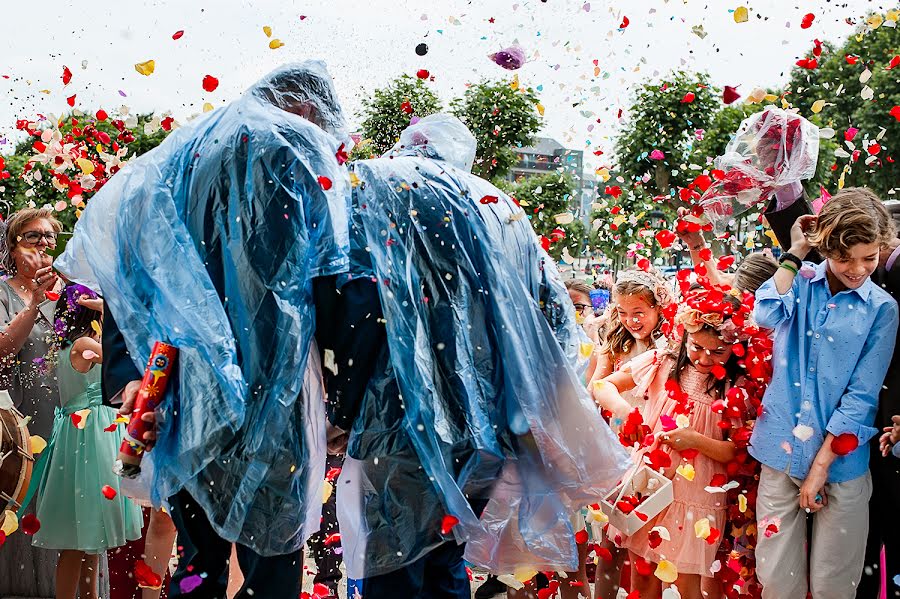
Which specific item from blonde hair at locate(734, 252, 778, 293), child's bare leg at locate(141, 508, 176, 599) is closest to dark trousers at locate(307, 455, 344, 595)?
child's bare leg at locate(141, 508, 176, 599)

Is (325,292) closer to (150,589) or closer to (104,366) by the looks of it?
(104,366)

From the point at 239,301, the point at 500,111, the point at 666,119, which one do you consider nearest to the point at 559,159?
the point at 239,301

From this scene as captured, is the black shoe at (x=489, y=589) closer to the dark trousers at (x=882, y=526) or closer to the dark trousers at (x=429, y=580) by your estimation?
the dark trousers at (x=882, y=526)

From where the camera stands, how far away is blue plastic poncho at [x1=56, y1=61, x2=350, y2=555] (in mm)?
2133

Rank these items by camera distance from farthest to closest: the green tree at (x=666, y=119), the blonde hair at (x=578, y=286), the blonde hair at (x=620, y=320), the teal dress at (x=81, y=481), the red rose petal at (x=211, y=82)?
1. the green tree at (x=666, y=119)
2. the blonde hair at (x=578, y=286)
3. the blonde hair at (x=620, y=320)
4. the teal dress at (x=81, y=481)
5. the red rose petal at (x=211, y=82)

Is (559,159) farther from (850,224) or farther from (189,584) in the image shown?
(189,584)

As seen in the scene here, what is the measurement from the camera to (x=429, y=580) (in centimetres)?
246

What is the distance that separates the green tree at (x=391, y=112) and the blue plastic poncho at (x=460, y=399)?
4.45 metres

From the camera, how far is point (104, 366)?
2424 mm

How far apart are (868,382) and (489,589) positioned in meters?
2.07

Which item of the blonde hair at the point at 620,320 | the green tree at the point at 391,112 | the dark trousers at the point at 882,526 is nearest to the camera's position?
the dark trousers at the point at 882,526

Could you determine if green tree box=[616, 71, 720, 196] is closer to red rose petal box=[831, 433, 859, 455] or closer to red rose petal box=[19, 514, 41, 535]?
red rose petal box=[831, 433, 859, 455]

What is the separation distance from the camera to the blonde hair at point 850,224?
3.09m

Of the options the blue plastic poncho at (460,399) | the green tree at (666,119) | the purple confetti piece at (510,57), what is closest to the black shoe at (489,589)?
the blue plastic poncho at (460,399)
